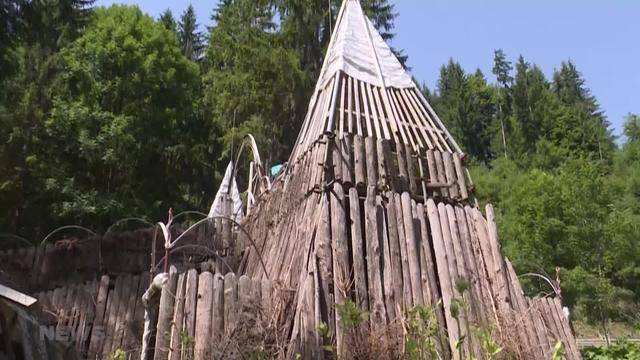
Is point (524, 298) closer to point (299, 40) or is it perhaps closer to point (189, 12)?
point (299, 40)

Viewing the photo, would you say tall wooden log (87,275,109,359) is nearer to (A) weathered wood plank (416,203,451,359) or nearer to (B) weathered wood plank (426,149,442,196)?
(A) weathered wood plank (416,203,451,359)

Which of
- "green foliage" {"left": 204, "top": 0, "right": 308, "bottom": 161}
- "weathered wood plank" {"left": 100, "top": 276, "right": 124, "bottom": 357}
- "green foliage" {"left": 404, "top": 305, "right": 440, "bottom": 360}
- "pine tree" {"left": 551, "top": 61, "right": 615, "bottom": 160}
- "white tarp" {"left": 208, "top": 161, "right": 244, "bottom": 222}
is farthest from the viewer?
"pine tree" {"left": 551, "top": 61, "right": 615, "bottom": 160}

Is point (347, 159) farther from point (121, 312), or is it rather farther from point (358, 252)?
point (121, 312)

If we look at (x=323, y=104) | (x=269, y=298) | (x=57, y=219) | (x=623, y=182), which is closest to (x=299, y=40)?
(x=57, y=219)

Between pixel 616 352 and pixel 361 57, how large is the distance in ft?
16.5

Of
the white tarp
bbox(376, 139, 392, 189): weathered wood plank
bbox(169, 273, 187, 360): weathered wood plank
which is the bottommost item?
bbox(169, 273, 187, 360): weathered wood plank

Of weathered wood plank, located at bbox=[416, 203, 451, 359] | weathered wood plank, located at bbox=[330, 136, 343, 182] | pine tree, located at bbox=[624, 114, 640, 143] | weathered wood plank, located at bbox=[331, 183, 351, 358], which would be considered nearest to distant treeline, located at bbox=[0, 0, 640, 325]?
weathered wood plank, located at bbox=[330, 136, 343, 182]

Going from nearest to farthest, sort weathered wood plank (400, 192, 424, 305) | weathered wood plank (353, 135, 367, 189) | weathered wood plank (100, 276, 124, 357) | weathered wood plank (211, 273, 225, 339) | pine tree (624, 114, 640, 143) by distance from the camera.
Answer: weathered wood plank (211, 273, 225, 339) → weathered wood plank (400, 192, 424, 305) → weathered wood plank (100, 276, 124, 357) → weathered wood plank (353, 135, 367, 189) → pine tree (624, 114, 640, 143)

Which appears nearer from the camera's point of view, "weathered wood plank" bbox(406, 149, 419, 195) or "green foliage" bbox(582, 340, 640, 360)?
"weathered wood plank" bbox(406, 149, 419, 195)

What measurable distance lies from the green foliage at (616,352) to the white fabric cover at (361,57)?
13.8 ft

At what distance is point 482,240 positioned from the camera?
5.97m

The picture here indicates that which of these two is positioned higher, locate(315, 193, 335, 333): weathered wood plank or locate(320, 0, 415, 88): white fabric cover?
locate(320, 0, 415, 88): white fabric cover

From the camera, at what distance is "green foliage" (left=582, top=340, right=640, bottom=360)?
733cm

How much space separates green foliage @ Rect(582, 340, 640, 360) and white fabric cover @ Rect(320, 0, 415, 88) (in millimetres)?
4218
